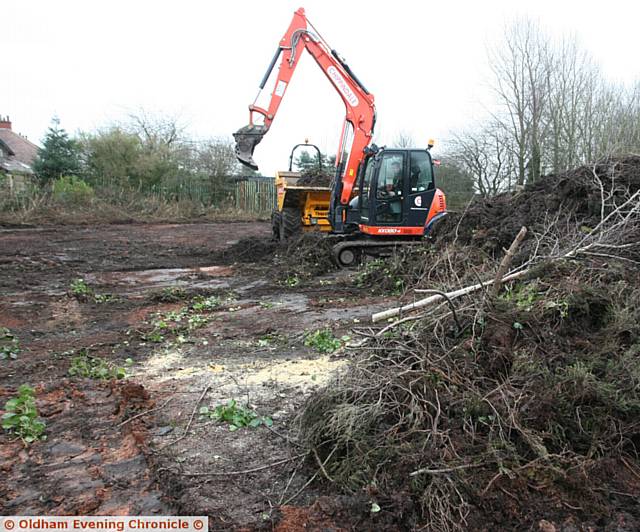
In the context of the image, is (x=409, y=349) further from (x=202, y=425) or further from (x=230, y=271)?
(x=230, y=271)

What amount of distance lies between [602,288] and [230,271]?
820 centimetres

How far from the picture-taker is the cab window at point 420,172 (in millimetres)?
10656

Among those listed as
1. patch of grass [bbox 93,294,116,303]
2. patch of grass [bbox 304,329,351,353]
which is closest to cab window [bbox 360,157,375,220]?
patch of grass [bbox 304,329,351,353]

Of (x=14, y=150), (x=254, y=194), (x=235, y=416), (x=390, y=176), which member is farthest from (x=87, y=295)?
(x=14, y=150)

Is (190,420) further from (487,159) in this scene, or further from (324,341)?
(487,159)

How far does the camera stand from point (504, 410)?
334 cm

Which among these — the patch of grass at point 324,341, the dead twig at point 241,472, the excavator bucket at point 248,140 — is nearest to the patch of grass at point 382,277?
the patch of grass at point 324,341

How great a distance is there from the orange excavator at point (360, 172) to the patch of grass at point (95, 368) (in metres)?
6.20

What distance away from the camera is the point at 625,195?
21.1 feet

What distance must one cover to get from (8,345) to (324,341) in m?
3.74

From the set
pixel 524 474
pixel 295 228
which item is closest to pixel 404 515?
pixel 524 474

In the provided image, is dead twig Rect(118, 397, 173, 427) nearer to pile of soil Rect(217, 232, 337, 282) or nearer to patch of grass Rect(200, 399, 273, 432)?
patch of grass Rect(200, 399, 273, 432)

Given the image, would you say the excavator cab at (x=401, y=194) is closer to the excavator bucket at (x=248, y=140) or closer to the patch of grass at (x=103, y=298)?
the excavator bucket at (x=248, y=140)

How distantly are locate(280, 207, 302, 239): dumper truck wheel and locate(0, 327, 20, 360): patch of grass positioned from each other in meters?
7.36
